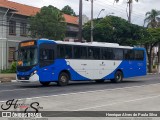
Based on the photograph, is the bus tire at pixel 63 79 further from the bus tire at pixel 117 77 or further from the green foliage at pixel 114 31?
the green foliage at pixel 114 31

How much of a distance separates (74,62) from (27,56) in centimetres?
344

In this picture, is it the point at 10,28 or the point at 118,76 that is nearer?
the point at 118,76

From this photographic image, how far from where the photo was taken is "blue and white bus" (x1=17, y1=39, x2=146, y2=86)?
22969mm

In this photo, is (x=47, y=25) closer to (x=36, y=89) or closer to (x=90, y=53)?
(x=90, y=53)

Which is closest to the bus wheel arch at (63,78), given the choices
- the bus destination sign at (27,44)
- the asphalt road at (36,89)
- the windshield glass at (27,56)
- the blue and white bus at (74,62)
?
the blue and white bus at (74,62)

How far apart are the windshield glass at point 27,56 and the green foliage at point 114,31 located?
24.9 m

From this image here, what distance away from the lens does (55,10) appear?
44125 millimetres

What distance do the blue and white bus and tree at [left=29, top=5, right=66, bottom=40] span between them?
12.8 metres

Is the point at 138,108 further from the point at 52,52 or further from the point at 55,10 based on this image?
the point at 55,10

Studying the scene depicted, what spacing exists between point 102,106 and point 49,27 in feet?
91.7

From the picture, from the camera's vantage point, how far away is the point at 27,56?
23.4m

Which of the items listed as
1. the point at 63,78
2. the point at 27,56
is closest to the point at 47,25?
the point at 63,78

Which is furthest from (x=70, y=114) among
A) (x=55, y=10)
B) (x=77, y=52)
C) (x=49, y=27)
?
(x=55, y=10)

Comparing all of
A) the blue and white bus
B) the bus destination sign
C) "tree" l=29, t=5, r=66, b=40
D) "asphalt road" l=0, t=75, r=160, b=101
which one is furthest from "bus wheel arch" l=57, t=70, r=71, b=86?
"tree" l=29, t=5, r=66, b=40
